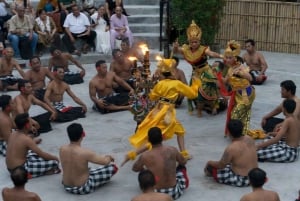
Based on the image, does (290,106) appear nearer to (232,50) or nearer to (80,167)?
(232,50)

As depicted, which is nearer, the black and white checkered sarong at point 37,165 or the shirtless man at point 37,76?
the black and white checkered sarong at point 37,165

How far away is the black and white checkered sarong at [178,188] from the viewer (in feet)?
24.7

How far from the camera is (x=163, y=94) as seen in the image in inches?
342

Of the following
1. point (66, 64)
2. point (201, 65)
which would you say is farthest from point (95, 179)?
point (66, 64)

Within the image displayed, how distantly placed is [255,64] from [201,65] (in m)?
2.62

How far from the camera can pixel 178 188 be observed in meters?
7.69

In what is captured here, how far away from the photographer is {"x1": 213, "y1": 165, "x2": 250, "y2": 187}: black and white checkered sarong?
26.0 ft

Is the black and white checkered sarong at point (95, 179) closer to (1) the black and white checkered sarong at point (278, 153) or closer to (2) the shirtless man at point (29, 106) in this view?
(1) the black and white checkered sarong at point (278, 153)

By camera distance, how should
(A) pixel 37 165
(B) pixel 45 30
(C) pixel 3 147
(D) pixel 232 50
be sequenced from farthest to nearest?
(B) pixel 45 30 < (D) pixel 232 50 < (C) pixel 3 147 < (A) pixel 37 165

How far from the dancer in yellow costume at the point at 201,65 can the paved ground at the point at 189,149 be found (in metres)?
0.36

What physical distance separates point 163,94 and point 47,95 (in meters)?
2.97

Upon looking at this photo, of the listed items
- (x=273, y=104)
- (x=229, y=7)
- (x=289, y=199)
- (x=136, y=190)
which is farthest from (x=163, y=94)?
(x=229, y=7)

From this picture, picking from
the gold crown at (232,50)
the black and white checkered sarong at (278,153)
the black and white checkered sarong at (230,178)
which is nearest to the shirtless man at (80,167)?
the black and white checkered sarong at (230,178)

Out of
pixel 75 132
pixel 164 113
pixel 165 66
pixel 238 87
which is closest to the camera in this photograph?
pixel 75 132
